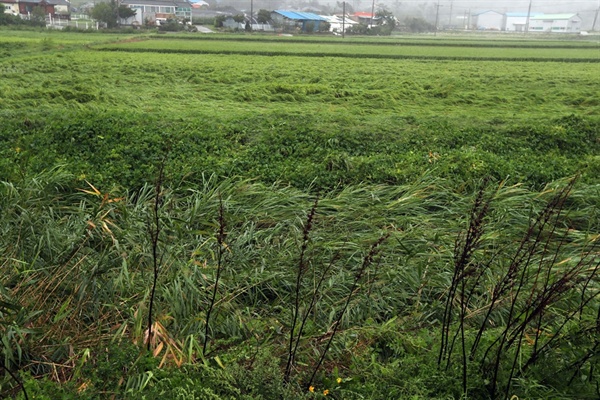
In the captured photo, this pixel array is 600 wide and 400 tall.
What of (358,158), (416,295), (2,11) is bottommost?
(416,295)

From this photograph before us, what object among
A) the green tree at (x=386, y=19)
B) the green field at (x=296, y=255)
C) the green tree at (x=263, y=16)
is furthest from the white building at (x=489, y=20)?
the green field at (x=296, y=255)

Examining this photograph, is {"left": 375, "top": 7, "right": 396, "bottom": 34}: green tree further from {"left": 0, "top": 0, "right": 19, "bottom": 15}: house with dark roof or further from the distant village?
{"left": 0, "top": 0, "right": 19, "bottom": 15}: house with dark roof

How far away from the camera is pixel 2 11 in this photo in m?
33.8

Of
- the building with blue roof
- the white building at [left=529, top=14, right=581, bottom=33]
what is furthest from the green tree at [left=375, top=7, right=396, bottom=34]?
the white building at [left=529, top=14, right=581, bottom=33]

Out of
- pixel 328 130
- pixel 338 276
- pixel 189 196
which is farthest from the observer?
pixel 328 130

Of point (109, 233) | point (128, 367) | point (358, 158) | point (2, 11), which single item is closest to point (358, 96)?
point (358, 158)

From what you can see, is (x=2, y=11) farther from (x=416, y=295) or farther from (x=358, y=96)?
(x=416, y=295)

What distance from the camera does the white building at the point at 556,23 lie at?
62594mm

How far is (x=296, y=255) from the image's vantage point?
4.04m

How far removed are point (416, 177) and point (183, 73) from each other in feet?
34.4

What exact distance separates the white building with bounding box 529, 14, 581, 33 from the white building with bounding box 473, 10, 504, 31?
13926mm

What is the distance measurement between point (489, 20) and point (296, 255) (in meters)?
93.7

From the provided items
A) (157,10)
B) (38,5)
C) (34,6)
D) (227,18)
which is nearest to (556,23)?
(227,18)

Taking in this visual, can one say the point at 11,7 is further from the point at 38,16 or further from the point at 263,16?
the point at 263,16
